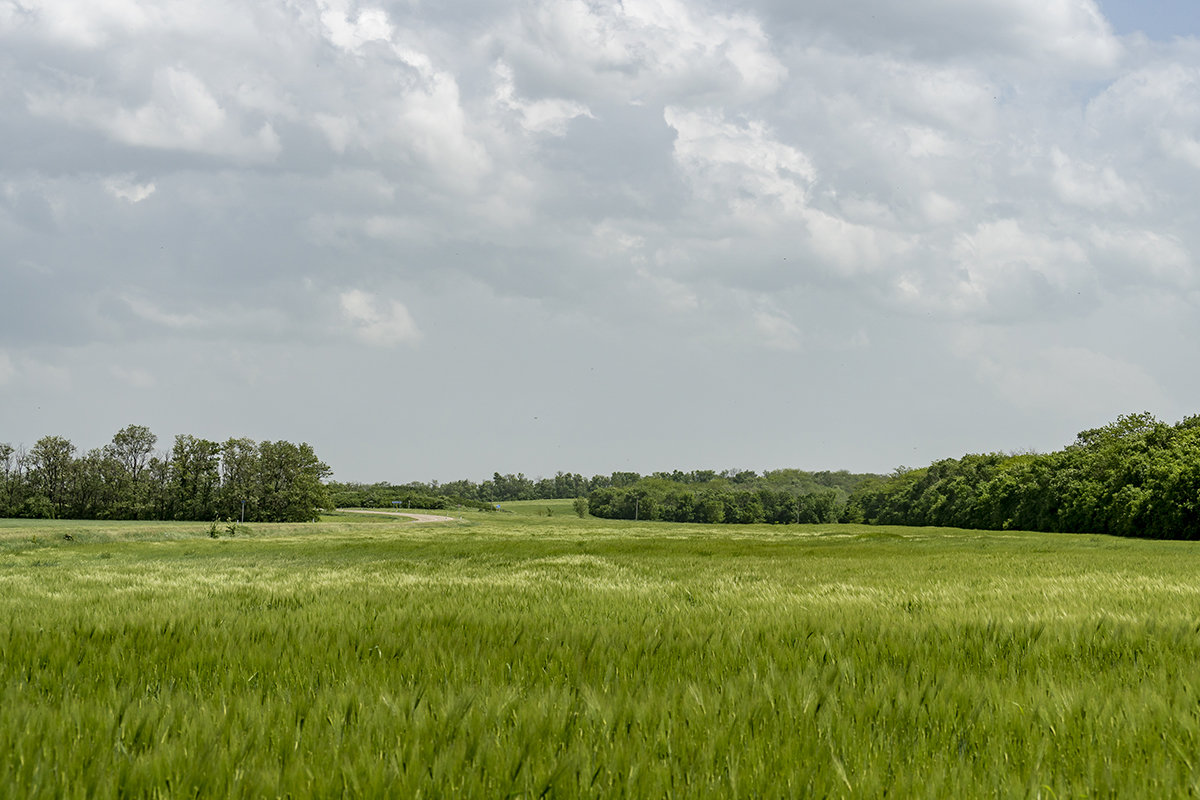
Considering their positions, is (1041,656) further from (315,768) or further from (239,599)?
(239,599)

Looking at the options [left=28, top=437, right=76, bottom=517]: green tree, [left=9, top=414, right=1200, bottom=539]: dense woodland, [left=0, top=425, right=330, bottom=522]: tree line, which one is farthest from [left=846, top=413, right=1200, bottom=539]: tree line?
[left=28, top=437, right=76, bottom=517]: green tree

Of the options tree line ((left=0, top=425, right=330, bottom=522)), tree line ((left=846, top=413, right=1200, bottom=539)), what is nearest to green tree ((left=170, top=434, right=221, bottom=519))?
tree line ((left=0, top=425, right=330, bottom=522))

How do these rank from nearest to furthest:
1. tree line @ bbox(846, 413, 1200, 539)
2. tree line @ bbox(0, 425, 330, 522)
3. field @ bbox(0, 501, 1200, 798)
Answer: field @ bbox(0, 501, 1200, 798) → tree line @ bbox(846, 413, 1200, 539) → tree line @ bbox(0, 425, 330, 522)

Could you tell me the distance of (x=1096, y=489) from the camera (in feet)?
256

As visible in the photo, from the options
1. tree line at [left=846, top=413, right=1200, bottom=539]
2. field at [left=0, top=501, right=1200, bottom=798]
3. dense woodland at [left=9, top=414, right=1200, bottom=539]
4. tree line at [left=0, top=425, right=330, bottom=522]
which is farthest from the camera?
tree line at [left=0, top=425, right=330, bottom=522]

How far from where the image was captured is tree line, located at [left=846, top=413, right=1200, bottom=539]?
2520 inches

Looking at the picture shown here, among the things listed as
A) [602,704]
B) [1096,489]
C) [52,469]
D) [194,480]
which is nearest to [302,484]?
[194,480]

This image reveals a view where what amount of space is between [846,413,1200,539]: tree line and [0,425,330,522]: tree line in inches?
4143

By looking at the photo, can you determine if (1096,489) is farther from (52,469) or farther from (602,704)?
(52,469)

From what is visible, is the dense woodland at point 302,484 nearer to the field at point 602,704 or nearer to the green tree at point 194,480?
the green tree at point 194,480

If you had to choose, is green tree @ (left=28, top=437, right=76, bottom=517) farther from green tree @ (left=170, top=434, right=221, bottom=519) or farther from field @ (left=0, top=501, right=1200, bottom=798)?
field @ (left=0, top=501, right=1200, bottom=798)

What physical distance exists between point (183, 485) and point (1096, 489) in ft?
431

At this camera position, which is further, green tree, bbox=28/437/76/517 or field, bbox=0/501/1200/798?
green tree, bbox=28/437/76/517

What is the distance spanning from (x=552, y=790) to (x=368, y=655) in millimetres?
2829
